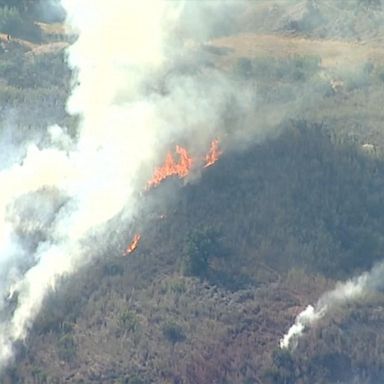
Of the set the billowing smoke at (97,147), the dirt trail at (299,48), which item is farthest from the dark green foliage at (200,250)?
the dirt trail at (299,48)

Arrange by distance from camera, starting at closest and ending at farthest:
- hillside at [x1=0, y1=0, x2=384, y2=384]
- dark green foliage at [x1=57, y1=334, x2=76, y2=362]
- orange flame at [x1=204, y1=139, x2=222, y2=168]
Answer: hillside at [x1=0, y1=0, x2=384, y2=384]
dark green foliage at [x1=57, y1=334, x2=76, y2=362]
orange flame at [x1=204, y1=139, x2=222, y2=168]

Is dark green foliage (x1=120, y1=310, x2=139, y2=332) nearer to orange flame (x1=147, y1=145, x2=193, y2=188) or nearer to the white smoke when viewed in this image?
the white smoke

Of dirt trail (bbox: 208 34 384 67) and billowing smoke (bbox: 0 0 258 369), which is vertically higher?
billowing smoke (bbox: 0 0 258 369)

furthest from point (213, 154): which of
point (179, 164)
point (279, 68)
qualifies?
point (279, 68)

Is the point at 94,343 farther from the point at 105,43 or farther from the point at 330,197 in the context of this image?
the point at 105,43

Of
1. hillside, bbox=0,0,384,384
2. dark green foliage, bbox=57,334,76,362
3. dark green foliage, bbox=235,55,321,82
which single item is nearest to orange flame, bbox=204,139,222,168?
hillside, bbox=0,0,384,384

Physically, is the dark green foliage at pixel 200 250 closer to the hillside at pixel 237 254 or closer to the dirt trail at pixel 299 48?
the hillside at pixel 237 254
